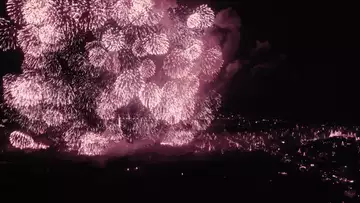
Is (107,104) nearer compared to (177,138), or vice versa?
(107,104)

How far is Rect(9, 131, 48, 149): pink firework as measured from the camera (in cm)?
2867

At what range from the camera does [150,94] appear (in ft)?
82.0

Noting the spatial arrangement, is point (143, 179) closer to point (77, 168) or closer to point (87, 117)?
point (77, 168)

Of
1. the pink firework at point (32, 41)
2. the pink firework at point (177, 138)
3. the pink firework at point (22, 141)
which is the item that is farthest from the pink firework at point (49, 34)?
the pink firework at point (177, 138)

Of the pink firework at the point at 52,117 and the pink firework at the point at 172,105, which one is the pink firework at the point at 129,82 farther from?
the pink firework at the point at 52,117

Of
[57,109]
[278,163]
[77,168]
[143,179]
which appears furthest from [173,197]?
[57,109]

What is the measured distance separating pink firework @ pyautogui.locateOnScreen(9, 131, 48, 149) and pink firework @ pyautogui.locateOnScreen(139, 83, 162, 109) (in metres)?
7.94

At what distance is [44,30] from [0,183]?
32.3 ft

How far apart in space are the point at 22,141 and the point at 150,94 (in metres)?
9.64

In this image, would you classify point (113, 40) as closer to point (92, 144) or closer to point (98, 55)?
point (98, 55)

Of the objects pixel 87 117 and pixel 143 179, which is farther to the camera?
pixel 87 117

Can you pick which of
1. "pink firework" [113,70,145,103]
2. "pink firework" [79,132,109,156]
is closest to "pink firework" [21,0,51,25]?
"pink firework" [113,70,145,103]

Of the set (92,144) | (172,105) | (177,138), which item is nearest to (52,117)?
(92,144)

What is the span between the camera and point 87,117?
1102 inches
